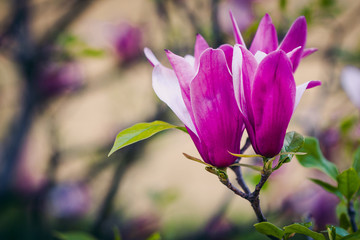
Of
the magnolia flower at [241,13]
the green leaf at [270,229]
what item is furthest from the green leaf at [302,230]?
the magnolia flower at [241,13]

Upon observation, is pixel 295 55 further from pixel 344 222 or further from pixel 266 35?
pixel 344 222

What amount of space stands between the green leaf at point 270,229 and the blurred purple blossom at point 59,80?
0.89 metres

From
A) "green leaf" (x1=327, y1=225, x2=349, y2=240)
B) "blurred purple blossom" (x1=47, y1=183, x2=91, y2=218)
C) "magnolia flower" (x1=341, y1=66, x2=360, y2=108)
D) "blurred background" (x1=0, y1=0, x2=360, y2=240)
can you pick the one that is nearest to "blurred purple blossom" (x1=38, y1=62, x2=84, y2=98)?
"blurred background" (x1=0, y1=0, x2=360, y2=240)

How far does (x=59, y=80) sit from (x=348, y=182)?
0.92 m

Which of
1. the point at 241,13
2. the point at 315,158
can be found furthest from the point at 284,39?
the point at 241,13

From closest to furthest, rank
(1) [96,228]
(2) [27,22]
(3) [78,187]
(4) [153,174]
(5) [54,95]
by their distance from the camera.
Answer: (1) [96,228], (2) [27,22], (5) [54,95], (3) [78,187], (4) [153,174]

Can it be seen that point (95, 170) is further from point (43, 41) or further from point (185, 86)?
point (185, 86)

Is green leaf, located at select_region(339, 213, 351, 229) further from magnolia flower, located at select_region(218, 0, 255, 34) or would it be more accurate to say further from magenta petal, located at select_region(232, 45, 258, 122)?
magnolia flower, located at select_region(218, 0, 255, 34)

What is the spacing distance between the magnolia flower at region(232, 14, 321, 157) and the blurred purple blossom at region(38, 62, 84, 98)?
0.86 metres

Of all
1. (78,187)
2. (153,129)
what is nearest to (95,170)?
(78,187)

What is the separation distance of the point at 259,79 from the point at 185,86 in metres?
0.06

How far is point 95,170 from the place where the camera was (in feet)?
3.43

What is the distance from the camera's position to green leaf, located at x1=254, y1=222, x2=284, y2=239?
28cm

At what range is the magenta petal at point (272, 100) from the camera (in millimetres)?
264
